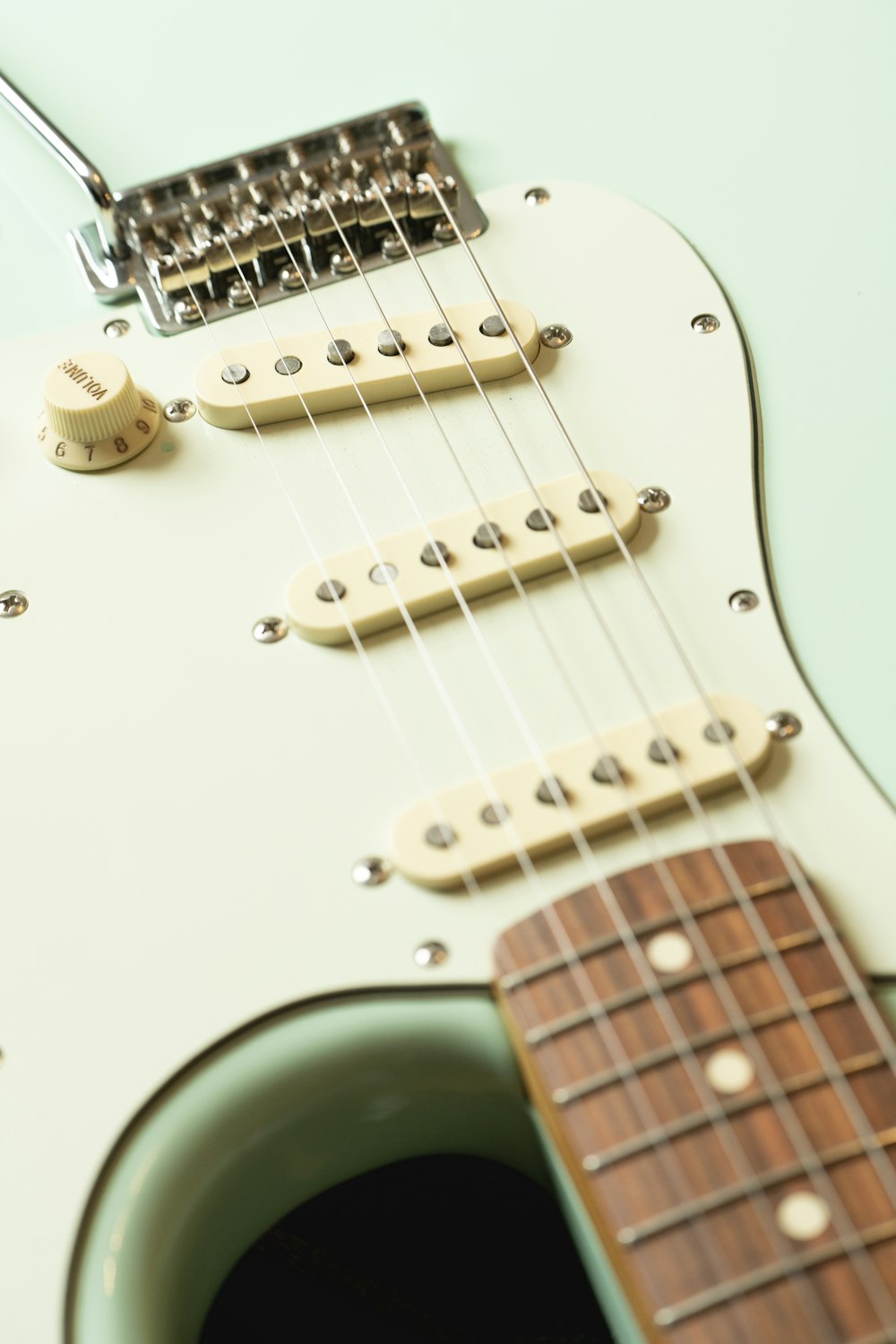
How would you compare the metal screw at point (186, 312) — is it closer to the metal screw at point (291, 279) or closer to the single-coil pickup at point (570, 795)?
the metal screw at point (291, 279)

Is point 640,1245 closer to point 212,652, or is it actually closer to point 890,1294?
point 890,1294

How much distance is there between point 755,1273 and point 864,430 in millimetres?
482

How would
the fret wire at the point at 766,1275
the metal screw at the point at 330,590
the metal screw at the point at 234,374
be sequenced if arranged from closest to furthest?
1. the fret wire at the point at 766,1275
2. the metal screw at the point at 330,590
3. the metal screw at the point at 234,374

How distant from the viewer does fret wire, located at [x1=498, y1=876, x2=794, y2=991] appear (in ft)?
1.89

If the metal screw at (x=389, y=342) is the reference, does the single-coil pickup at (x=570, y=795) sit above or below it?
below

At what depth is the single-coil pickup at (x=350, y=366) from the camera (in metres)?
0.80

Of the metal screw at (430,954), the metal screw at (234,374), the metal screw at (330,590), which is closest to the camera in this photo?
the metal screw at (430,954)

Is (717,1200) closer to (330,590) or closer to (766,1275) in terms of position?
(766,1275)

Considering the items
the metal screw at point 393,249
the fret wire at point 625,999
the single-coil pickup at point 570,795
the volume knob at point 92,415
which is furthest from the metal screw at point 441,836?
the metal screw at point 393,249

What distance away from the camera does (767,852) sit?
1.97ft

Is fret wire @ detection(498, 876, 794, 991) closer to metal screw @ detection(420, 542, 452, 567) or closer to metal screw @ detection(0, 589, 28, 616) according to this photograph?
metal screw @ detection(420, 542, 452, 567)

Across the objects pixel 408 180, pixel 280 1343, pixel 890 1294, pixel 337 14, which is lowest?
pixel 890 1294

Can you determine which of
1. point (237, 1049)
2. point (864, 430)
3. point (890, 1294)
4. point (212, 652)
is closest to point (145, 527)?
point (212, 652)

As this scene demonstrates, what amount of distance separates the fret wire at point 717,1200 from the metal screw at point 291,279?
629mm
